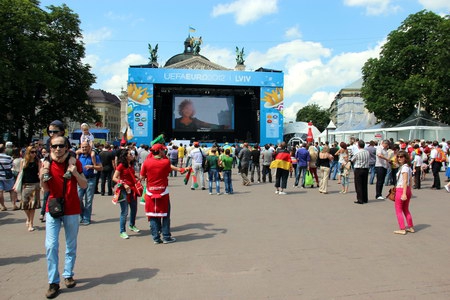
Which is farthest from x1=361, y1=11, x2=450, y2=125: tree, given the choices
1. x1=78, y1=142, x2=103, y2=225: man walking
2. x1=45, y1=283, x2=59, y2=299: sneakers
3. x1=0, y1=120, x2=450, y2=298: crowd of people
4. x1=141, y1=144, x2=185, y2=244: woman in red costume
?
x1=45, y1=283, x2=59, y2=299: sneakers

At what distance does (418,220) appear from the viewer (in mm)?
8703

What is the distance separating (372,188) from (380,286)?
11.0 m

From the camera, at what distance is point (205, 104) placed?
36.4 metres

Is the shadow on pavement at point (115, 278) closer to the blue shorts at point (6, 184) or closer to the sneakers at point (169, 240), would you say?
the sneakers at point (169, 240)

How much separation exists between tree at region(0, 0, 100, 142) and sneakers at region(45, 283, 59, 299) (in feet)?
78.5

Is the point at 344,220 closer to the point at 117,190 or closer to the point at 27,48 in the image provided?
the point at 117,190

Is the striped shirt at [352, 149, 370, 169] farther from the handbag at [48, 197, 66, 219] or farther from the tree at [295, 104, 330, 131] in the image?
the tree at [295, 104, 330, 131]

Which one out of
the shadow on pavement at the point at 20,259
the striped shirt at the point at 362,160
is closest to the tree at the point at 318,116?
the striped shirt at the point at 362,160

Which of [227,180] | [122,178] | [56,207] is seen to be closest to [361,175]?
[227,180]

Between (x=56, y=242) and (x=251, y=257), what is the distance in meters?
2.68

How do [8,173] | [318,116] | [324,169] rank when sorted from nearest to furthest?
1. [8,173]
2. [324,169]
3. [318,116]

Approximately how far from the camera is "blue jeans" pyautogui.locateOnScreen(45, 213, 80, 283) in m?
4.50

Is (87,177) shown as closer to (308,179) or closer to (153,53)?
(308,179)

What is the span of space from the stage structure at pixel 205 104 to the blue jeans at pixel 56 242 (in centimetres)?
2772
